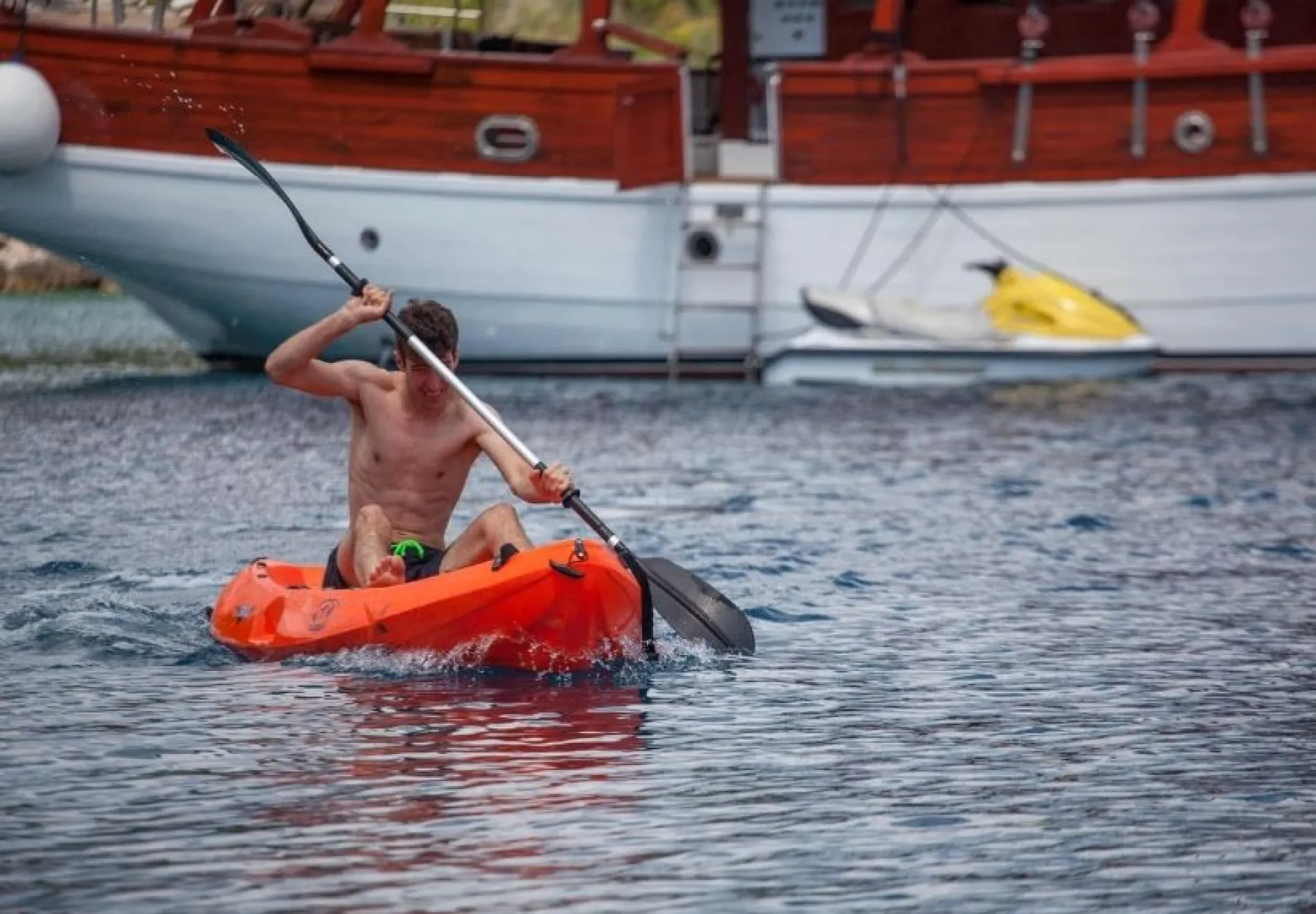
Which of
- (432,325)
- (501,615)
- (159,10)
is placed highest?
(159,10)

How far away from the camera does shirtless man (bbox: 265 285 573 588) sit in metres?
9.55

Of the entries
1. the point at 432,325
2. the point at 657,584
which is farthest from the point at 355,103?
the point at 432,325

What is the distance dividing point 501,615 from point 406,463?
0.85 metres

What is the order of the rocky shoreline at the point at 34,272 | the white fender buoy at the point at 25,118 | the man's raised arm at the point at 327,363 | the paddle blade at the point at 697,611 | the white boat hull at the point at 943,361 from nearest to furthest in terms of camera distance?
the man's raised arm at the point at 327,363 → the paddle blade at the point at 697,611 → the white fender buoy at the point at 25,118 → the white boat hull at the point at 943,361 → the rocky shoreline at the point at 34,272

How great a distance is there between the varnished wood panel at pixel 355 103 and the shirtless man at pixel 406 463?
11570 millimetres

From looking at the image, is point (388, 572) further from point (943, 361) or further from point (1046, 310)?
point (1046, 310)

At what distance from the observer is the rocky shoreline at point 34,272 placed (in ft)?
116

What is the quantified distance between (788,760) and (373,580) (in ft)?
6.94

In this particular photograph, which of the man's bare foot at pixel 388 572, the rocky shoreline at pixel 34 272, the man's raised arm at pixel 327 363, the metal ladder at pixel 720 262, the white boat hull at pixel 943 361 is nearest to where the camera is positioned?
the man's raised arm at pixel 327 363

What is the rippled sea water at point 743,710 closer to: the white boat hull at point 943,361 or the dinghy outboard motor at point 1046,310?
the white boat hull at point 943,361

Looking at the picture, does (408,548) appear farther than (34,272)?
No

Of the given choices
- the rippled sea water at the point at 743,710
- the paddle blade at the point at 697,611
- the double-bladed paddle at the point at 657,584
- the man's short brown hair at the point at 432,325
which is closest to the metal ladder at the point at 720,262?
the rippled sea water at the point at 743,710

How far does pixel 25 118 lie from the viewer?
20688mm

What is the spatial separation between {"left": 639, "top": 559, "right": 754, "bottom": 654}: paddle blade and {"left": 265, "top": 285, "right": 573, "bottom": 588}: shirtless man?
0.64 meters
